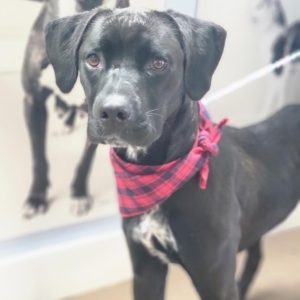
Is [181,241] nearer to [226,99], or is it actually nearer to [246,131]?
[246,131]

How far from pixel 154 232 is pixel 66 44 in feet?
1.36

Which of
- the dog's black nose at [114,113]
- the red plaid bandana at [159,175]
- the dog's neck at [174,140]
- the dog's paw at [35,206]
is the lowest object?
the dog's paw at [35,206]

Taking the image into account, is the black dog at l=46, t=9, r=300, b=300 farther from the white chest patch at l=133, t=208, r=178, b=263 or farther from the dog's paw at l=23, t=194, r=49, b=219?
the dog's paw at l=23, t=194, r=49, b=219

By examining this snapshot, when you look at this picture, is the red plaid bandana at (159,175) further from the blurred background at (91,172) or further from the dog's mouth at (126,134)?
the blurred background at (91,172)

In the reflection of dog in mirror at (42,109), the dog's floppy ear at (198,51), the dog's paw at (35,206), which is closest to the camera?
the dog's floppy ear at (198,51)

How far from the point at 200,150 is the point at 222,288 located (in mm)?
296

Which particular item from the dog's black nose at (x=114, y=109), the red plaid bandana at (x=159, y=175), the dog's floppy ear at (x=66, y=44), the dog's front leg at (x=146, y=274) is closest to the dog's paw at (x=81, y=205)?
the dog's front leg at (x=146, y=274)

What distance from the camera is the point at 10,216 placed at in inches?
65.1

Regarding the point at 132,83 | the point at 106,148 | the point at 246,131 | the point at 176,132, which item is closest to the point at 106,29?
the point at 132,83

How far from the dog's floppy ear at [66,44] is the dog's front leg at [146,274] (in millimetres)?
393

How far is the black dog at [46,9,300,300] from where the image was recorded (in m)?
1.01

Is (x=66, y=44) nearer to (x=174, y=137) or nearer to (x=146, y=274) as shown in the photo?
(x=174, y=137)

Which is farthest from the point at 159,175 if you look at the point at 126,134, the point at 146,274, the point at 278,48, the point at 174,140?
the point at 278,48

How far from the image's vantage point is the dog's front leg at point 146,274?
4.26 feet
